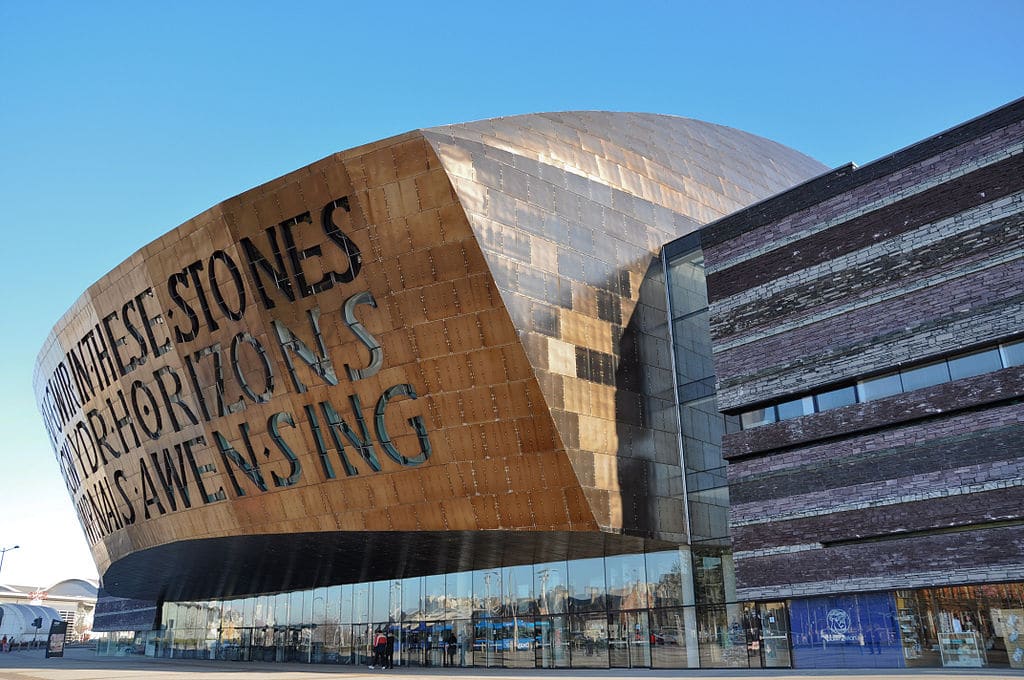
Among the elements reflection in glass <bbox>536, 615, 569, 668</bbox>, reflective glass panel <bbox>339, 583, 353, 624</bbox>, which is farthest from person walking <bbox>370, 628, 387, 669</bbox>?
reflective glass panel <bbox>339, 583, 353, 624</bbox>

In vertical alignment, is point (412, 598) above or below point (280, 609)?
above

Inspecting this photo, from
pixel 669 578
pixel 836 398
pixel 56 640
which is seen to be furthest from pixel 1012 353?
pixel 56 640

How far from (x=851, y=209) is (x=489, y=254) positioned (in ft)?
36.5

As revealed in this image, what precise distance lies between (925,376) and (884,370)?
3.57 feet

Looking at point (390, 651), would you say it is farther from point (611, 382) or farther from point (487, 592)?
point (611, 382)

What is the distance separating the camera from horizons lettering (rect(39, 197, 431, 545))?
87.0 feet

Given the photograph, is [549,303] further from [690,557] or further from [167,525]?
[167,525]

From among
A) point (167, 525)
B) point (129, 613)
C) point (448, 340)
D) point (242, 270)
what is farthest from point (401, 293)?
point (129, 613)

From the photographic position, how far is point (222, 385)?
97.9 ft

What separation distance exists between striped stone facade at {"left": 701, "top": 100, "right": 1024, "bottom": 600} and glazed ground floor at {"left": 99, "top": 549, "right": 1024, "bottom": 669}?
33.1 inches

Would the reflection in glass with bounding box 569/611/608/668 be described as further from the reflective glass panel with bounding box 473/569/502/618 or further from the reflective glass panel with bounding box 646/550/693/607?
the reflective glass panel with bounding box 473/569/502/618

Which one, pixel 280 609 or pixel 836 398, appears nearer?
pixel 836 398

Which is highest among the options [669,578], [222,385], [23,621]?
[222,385]

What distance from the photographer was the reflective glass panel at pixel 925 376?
2366 centimetres
